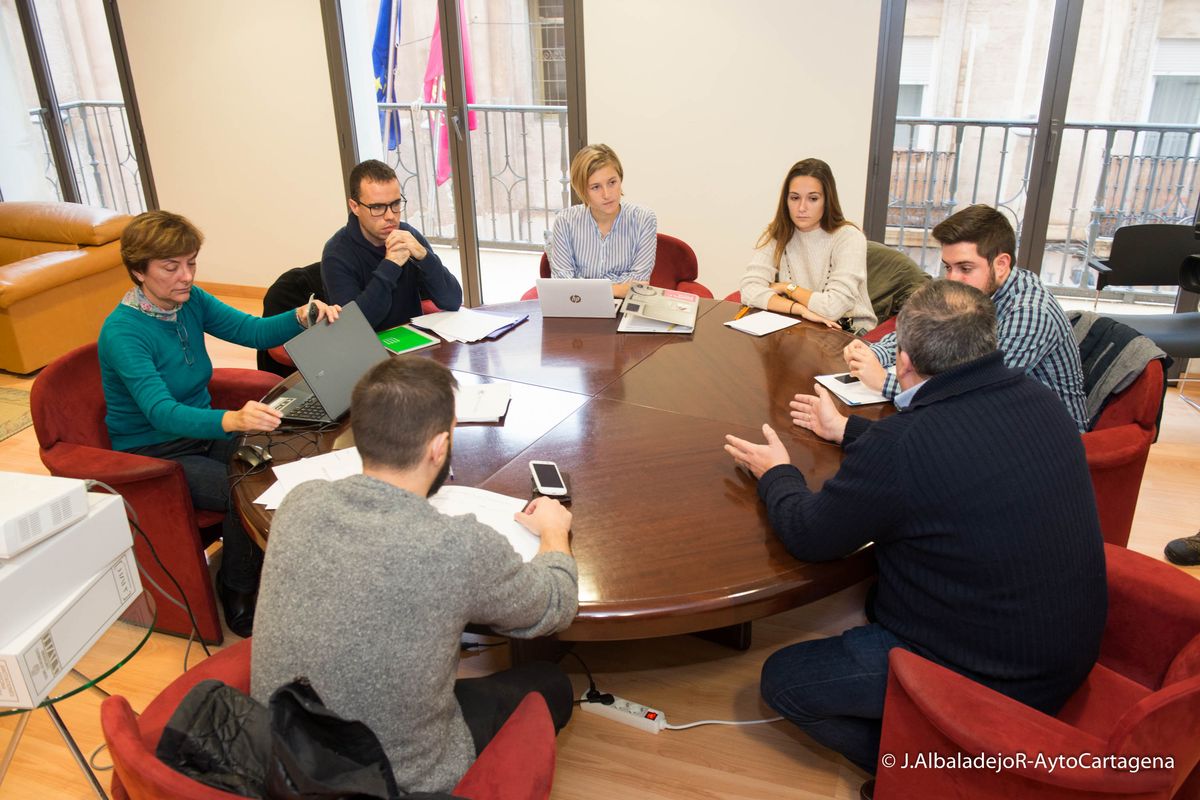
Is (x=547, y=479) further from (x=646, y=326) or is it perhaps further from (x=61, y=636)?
(x=646, y=326)

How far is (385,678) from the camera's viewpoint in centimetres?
134

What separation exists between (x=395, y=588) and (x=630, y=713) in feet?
3.75

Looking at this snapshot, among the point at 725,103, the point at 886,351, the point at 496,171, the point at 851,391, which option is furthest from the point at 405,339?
the point at 496,171

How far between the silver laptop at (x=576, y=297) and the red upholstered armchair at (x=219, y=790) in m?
1.80

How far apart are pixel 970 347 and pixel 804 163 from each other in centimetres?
164

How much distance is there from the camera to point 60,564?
5.24 feet

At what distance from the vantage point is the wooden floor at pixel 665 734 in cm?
208

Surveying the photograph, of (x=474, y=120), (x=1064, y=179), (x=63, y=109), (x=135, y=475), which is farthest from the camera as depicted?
(x=63, y=109)

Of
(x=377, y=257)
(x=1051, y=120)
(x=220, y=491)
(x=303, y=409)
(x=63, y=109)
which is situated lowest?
(x=220, y=491)

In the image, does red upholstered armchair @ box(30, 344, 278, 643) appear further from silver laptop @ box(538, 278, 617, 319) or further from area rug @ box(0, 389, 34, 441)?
area rug @ box(0, 389, 34, 441)

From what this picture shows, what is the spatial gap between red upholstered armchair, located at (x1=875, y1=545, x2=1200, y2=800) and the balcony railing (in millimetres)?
3044

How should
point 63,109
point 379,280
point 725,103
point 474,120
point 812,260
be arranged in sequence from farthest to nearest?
1. point 63,109
2. point 474,120
3. point 725,103
4. point 812,260
5. point 379,280

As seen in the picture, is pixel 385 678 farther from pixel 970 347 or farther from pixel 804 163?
pixel 804 163

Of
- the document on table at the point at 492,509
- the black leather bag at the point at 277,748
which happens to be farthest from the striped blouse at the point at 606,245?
the black leather bag at the point at 277,748
